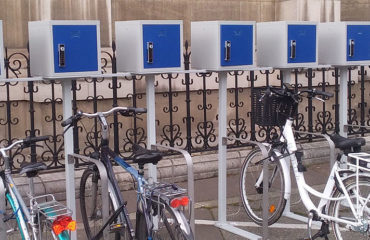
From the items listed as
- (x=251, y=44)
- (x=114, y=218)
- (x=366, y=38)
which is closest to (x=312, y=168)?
(x=366, y=38)

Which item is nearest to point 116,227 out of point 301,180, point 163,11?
point 301,180

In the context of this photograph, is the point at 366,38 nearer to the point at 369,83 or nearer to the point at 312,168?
the point at 312,168

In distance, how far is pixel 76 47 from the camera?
4941 millimetres

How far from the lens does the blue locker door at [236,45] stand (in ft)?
18.8

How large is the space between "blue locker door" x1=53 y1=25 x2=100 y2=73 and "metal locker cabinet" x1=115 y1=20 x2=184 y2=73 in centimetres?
41

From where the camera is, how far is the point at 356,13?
11.7 m

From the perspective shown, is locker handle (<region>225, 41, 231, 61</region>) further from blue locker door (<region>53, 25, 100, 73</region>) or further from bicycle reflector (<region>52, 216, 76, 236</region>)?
bicycle reflector (<region>52, 216, 76, 236</region>)

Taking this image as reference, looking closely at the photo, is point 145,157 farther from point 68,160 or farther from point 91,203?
point 91,203

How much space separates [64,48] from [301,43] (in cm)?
238

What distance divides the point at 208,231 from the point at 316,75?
17.2 feet

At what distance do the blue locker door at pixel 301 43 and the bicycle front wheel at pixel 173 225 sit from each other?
242 cm

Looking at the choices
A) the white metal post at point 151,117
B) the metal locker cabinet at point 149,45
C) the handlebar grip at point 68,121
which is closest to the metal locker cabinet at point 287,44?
the metal locker cabinet at point 149,45

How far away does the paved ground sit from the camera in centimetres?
594

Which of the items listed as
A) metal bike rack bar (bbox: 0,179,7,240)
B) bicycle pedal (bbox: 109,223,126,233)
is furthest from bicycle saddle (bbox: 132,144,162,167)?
metal bike rack bar (bbox: 0,179,7,240)
